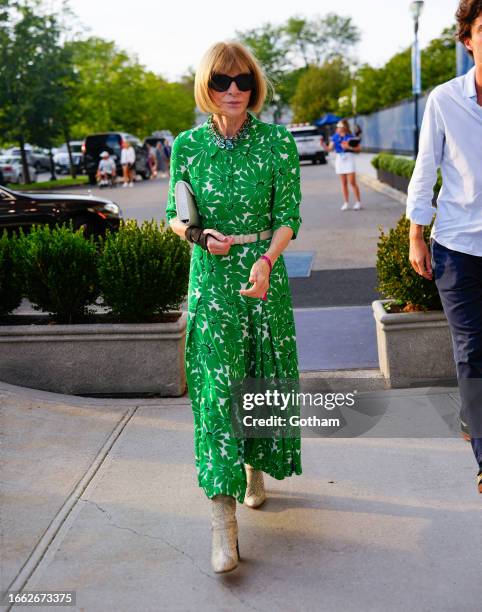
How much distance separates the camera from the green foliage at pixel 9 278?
6.29 meters

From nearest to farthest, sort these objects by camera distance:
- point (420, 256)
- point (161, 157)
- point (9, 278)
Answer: point (420, 256) < point (9, 278) < point (161, 157)

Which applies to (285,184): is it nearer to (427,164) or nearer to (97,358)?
(427,164)

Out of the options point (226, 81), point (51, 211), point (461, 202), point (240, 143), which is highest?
point (226, 81)

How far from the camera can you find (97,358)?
5.93m

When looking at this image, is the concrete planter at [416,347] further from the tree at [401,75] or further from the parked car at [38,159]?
the parked car at [38,159]

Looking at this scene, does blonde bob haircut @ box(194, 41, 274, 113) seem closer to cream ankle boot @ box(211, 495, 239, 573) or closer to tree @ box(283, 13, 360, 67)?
cream ankle boot @ box(211, 495, 239, 573)

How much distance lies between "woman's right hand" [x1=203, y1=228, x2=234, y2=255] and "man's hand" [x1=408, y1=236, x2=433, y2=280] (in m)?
0.88

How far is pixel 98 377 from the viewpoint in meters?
5.95

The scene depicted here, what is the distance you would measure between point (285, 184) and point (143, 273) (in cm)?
244

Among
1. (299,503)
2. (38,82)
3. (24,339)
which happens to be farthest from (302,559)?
(38,82)

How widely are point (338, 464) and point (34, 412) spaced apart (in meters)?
1.96

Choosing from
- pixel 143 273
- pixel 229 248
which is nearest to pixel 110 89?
pixel 143 273

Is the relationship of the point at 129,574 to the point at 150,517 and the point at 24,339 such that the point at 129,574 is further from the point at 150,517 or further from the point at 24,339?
the point at 24,339

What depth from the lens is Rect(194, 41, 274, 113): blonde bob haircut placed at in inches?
140
